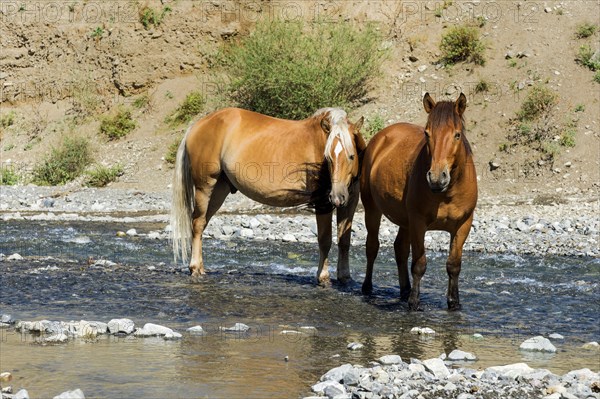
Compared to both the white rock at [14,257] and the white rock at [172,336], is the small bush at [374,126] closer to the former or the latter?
the white rock at [14,257]

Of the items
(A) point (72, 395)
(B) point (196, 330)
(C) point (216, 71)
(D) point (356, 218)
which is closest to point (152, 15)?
(C) point (216, 71)

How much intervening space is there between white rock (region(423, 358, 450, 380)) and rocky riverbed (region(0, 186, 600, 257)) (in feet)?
24.2

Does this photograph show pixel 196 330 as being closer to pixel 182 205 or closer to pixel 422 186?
pixel 422 186

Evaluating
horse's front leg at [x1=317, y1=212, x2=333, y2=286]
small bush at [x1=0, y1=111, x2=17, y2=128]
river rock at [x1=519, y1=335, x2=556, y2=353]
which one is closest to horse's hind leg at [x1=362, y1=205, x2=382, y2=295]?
horse's front leg at [x1=317, y1=212, x2=333, y2=286]

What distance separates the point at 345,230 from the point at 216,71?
19.5 metres

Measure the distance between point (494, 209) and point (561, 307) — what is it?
8858mm

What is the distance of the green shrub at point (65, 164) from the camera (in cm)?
2619

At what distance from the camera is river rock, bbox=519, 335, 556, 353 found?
21.7 ft

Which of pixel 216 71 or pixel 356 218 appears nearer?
pixel 356 218

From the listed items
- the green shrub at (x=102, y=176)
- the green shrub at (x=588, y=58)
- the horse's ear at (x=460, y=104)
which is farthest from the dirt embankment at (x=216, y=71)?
the horse's ear at (x=460, y=104)

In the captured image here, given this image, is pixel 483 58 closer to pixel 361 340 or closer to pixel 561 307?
pixel 561 307

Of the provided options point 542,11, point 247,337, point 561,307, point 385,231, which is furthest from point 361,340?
point 542,11

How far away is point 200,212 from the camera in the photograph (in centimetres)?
1067

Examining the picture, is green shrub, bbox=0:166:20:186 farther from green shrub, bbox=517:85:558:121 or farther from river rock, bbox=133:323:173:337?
river rock, bbox=133:323:173:337
